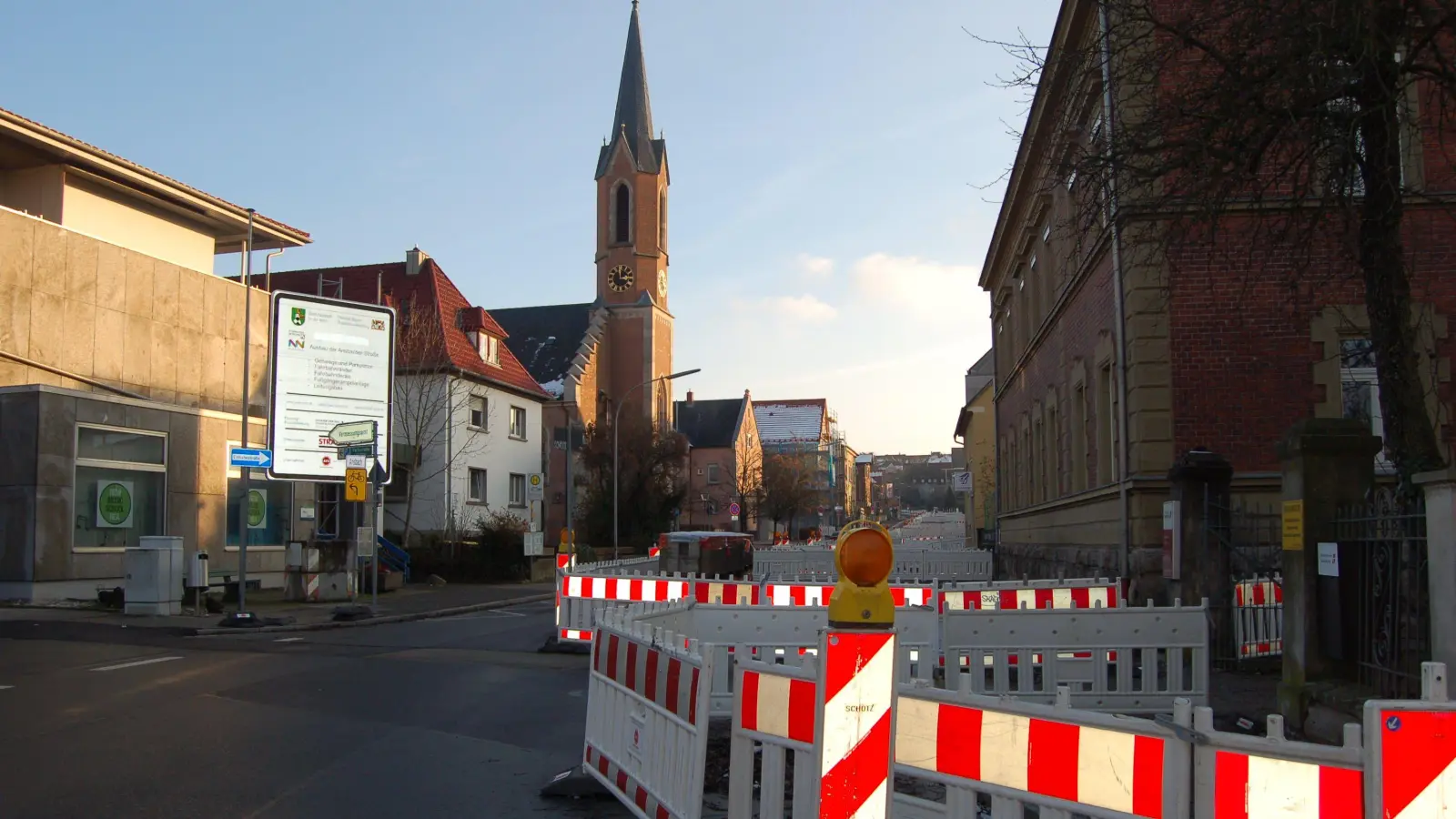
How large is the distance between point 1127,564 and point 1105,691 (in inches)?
343

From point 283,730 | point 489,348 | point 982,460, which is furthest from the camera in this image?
point 982,460

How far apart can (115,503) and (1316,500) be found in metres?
22.4

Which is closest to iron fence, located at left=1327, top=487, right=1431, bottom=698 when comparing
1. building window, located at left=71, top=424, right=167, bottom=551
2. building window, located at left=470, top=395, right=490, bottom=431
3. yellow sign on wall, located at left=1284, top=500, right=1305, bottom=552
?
yellow sign on wall, located at left=1284, top=500, right=1305, bottom=552

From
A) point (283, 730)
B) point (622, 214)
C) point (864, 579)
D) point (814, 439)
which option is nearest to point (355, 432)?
point (283, 730)

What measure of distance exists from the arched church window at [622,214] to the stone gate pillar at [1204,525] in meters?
70.2

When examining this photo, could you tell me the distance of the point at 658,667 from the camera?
19.3 ft

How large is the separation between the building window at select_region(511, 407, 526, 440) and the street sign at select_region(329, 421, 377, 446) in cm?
2841

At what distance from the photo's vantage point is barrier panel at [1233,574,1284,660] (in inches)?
534

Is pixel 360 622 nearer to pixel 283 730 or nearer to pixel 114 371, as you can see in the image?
pixel 114 371

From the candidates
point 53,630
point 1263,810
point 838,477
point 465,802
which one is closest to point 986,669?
point 465,802

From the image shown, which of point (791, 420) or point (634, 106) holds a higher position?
point (634, 106)

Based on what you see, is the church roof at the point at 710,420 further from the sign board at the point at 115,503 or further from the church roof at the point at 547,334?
the sign board at the point at 115,503

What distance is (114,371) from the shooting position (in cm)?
2622

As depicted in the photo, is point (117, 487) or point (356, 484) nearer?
point (356, 484)
